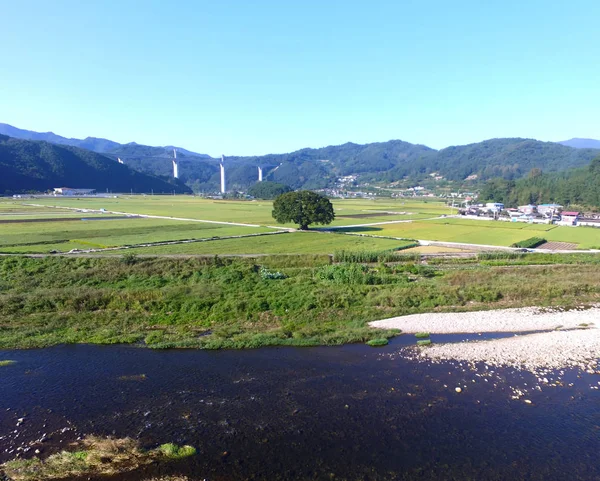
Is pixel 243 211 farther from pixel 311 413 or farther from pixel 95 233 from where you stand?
pixel 311 413

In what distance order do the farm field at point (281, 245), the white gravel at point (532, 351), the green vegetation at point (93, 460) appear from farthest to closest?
the farm field at point (281, 245)
the white gravel at point (532, 351)
the green vegetation at point (93, 460)

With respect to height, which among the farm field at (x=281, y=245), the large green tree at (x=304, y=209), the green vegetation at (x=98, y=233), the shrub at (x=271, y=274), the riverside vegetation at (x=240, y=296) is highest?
the large green tree at (x=304, y=209)

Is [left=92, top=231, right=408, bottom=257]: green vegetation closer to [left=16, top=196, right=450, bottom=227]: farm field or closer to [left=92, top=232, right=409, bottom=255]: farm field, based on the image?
[left=92, top=232, right=409, bottom=255]: farm field

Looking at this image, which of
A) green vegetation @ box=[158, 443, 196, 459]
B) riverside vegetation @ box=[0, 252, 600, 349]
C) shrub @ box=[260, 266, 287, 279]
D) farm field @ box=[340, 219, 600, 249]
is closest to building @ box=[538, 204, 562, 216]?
farm field @ box=[340, 219, 600, 249]

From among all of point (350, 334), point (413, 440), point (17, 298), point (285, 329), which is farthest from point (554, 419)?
point (17, 298)

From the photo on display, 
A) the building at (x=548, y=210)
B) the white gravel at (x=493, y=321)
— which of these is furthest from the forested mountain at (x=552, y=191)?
the white gravel at (x=493, y=321)

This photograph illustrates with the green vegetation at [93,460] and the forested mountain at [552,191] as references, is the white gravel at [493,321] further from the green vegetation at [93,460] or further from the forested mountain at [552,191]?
the forested mountain at [552,191]

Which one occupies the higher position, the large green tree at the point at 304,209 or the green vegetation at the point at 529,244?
the large green tree at the point at 304,209

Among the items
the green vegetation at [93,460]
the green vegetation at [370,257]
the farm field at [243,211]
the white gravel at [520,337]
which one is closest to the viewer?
the green vegetation at [93,460]
